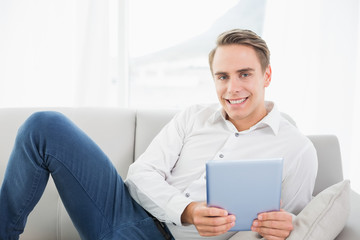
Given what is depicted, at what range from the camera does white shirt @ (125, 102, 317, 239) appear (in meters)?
1.31

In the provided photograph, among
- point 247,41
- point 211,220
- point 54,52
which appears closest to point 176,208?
point 211,220

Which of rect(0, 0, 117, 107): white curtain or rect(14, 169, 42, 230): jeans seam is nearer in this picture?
rect(14, 169, 42, 230): jeans seam

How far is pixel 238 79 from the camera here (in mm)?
1405

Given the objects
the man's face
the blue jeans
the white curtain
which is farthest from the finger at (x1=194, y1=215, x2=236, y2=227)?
the white curtain

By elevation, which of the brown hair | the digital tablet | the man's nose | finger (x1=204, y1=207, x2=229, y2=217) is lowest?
finger (x1=204, y1=207, x2=229, y2=217)

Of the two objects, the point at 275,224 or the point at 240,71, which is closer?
the point at 275,224

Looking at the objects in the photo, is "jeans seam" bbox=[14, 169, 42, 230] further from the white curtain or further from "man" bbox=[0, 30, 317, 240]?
the white curtain

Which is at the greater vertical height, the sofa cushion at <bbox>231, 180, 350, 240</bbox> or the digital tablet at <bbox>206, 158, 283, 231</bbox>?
the digital tablet at <bbox>206, 158, 283, 231</bbox>

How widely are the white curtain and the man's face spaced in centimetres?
129

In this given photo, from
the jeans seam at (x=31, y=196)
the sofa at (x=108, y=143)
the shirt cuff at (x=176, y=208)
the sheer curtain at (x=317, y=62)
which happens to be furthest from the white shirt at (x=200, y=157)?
the sheer curtain at (x=317, y=62)

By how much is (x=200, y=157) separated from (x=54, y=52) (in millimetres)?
1528

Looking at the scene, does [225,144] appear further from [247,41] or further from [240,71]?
[247,41]

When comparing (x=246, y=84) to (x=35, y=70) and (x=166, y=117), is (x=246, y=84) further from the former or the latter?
(x=35, y=70)

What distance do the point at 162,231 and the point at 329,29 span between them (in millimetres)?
1946
